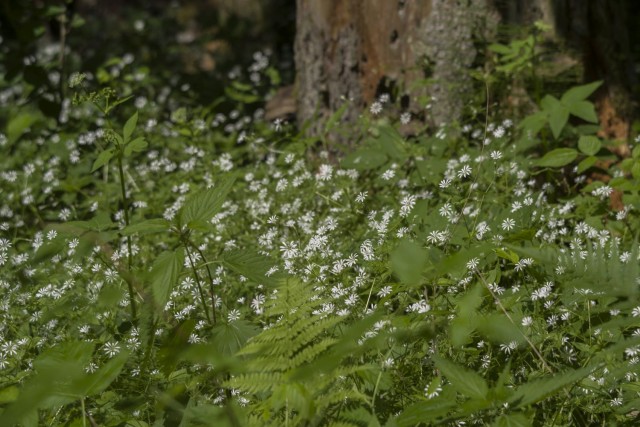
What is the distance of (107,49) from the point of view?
8.78m

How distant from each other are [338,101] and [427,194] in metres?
1.62

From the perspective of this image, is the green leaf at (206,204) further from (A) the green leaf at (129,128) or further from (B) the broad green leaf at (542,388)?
(B) the broad green leaf at (542,388)

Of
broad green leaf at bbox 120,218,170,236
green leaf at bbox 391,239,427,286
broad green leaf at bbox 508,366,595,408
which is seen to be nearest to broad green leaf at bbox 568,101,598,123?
broad green leaf at bbox 508,366,595,408

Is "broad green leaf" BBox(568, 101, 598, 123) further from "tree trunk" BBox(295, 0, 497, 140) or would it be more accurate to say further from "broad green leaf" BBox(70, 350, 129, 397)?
"broad green leaf" BBox(70, 350, 129, 397)

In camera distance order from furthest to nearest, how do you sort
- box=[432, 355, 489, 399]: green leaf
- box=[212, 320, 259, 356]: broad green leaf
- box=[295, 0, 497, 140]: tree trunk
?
1. box=[295, 0, 497, 140]: tree trunk
2. box=[212, 320, 259, 356]: broad green leaf
3. box=[432, 355, 489, 399]: green leaf

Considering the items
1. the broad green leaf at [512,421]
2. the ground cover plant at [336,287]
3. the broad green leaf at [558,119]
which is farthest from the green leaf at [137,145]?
the broad green leaf at [558,119]

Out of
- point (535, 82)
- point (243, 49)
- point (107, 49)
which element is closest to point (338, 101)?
point (535, 82)

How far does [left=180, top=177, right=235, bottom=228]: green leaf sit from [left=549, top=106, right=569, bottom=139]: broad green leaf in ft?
6.93

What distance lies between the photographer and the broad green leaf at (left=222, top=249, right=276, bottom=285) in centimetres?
258

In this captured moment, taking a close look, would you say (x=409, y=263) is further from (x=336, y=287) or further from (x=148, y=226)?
(x=336, y=287)

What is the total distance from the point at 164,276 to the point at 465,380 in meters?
0.98

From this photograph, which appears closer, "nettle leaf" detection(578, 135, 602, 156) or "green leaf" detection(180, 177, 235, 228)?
"green leaf" detection(180, 177, 235, 228)

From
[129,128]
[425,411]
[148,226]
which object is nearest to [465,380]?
[425,411]

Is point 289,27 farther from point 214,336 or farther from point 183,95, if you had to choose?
point 214,336
